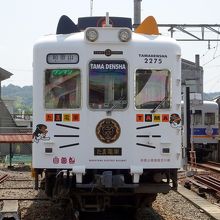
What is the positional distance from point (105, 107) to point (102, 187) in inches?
49.8

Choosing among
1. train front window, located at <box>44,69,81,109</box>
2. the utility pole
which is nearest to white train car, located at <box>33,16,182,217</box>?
train front window, located at <box>44,69,81,109</box>

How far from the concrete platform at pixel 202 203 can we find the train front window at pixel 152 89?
261 centimetres

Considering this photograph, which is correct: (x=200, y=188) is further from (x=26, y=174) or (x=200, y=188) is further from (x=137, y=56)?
(x=26, y=174)

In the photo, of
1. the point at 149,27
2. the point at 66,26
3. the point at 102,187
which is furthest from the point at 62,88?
the point at 149,27

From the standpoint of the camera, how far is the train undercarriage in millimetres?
8125

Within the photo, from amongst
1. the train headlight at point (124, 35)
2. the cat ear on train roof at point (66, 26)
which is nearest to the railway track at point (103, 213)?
the cat ear on train roof at point (66, 26)

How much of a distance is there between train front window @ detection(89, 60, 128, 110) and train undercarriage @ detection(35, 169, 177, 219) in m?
1.09

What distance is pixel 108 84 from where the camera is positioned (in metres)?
8.32

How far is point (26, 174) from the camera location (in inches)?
778

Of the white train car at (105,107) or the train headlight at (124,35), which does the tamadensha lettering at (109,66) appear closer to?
the white train car at (105,107)

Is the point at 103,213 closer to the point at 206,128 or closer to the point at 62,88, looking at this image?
the point at 62,88

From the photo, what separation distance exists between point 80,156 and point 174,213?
3096 millimetres

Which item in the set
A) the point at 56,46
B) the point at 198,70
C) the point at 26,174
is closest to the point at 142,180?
the point at 56,46

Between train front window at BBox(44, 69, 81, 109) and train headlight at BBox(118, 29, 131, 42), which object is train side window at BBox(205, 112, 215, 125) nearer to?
train headlight at BBox(118, 29, 131, 42)
